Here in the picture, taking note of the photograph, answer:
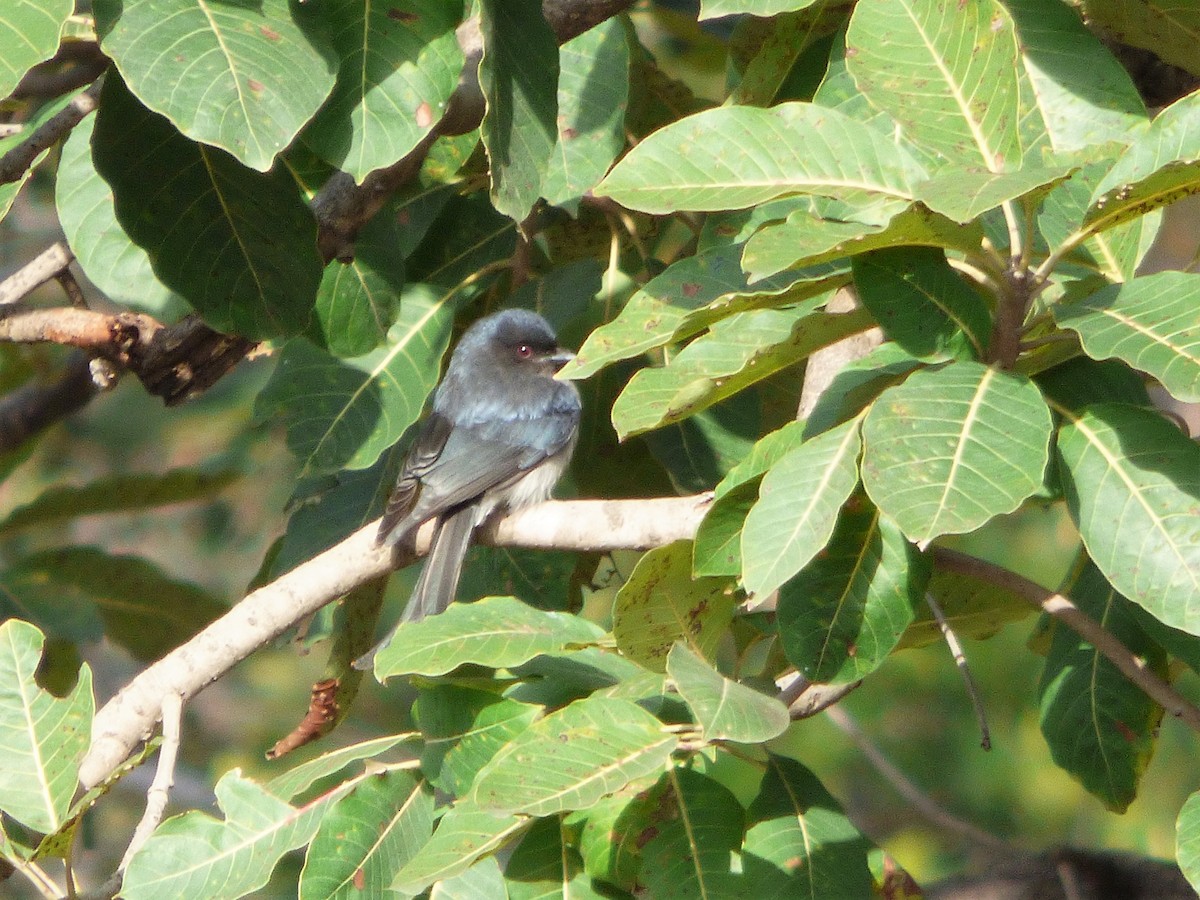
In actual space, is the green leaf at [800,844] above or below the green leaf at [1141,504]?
below

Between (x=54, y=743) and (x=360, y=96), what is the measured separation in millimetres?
1272

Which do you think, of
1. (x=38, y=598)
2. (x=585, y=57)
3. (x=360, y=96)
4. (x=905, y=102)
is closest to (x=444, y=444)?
(x=38, y=598)

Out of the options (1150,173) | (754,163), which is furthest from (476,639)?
(1150,173)

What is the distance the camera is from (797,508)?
1.87 metres

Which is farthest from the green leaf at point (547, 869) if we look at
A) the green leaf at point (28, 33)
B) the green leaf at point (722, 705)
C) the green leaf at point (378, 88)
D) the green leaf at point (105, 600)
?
the green leaf at point (105, 600)

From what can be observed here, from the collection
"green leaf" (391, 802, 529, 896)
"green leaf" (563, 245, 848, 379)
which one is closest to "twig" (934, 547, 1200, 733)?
"green leaf" (563, 245, 848, 379)

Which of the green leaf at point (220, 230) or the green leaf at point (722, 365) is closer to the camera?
the green leaf at point (722, 365)

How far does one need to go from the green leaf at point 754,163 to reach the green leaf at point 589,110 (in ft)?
3.62

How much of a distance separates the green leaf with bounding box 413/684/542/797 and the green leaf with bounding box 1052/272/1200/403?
3.50 feet

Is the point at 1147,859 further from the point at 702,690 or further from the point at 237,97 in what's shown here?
the point at 237,97

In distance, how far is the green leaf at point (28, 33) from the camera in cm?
198

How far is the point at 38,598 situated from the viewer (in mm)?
4328

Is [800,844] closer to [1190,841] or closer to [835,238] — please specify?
[1190,841]

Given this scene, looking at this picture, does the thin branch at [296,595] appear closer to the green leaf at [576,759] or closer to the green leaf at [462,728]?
the green leaf at [462,728]
